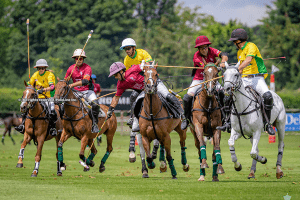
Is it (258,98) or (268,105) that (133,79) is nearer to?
(258,98)

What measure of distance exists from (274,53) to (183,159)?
4058 centimetres

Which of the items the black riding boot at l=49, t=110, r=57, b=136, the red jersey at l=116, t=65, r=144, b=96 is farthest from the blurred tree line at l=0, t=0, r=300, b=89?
the red jersey at l=116, t=65, r=144, b=96

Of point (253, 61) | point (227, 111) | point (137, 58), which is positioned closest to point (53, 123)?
point (137, 58)

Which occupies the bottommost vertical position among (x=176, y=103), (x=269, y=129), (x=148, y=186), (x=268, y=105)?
(x=148, y=186)

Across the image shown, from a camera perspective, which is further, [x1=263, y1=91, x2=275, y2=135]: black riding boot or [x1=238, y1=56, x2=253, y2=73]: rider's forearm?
[x1=263, y1=91, x2=275, y2=135]: black riding boot

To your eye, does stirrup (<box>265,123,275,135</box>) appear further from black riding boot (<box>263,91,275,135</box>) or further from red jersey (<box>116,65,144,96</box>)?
red jersey (<box>116,65,144,96</box>)

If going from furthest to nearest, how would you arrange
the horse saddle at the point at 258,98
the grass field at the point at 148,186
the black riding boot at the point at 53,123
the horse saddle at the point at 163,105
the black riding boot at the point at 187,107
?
the black riding boot at the point at 53,123 < the black riding boot at the point at 187,107 < the horse saddle at the point at 163,105 < the horse saddle at the point at 258,98 < the grass field at the point at 148,186

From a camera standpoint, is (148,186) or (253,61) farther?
(253,61)

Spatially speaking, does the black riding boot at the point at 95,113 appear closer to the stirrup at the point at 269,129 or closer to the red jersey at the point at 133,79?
the red jersey at the point at 133,79

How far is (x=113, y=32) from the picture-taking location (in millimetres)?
59719

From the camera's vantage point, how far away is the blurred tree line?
2067 inches

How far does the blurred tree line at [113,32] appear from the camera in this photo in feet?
172

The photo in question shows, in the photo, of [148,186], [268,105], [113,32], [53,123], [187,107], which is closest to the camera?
[148,186]

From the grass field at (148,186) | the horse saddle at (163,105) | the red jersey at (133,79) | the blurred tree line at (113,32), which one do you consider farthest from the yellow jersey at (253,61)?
the blurred tree line at (113,32)
